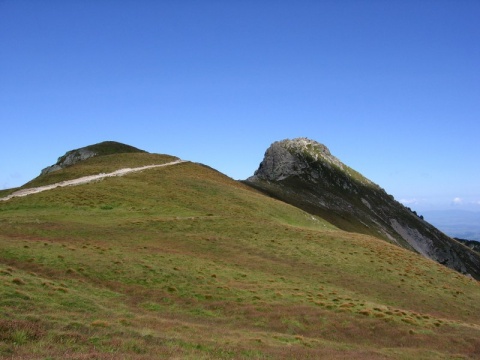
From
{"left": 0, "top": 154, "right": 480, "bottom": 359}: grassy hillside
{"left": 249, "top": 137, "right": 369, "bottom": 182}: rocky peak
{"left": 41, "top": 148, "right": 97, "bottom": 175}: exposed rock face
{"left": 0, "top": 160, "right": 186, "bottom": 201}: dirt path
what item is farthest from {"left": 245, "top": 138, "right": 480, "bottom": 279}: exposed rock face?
{"left": 0, "top": 154, "right": 480, "bottom": 359}: grassy hillside

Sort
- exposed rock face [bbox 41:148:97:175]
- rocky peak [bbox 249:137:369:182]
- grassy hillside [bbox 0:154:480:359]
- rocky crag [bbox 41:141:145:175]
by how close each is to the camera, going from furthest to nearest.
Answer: rocky peak [bbox 249:137:369:182] < rocky crag [bbox 41:141:145:175] < exposed rock face [bbox 41:148:97:175] < grassy hillside [bbox 0:154:480:359]

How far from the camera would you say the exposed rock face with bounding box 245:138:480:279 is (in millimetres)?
136388

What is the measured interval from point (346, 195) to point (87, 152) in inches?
3789

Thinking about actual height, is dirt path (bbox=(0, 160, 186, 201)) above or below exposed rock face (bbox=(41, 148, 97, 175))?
below

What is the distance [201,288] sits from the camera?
3161 centimetres

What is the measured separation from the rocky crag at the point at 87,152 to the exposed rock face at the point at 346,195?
1733 inches

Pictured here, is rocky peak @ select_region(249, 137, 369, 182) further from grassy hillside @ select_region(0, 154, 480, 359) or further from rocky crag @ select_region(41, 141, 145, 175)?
grassy hillside @ select_region(0, 154, 480, 359)

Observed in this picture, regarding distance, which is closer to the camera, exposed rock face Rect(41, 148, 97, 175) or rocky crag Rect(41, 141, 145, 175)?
exposed rock face Rect(41, 148, 97, 175)

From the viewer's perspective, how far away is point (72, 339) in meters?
17.1

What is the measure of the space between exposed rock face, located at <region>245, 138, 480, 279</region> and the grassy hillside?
71.6 m

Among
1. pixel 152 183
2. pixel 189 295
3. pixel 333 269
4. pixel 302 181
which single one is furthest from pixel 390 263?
pixel 302 181

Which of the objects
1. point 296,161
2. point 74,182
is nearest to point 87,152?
point 74,182

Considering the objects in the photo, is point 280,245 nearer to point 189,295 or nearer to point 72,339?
point 189,295

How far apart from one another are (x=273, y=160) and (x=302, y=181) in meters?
18.9
